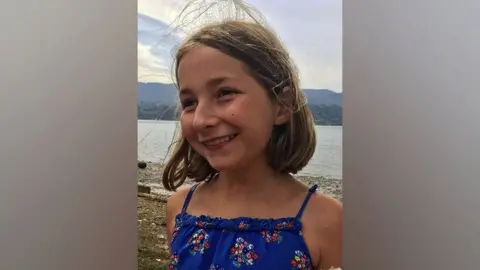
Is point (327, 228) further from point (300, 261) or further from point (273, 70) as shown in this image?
point (273, 70)

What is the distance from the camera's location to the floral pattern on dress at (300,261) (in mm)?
853

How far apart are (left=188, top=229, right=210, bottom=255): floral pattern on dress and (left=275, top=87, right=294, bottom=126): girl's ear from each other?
22 centimetres

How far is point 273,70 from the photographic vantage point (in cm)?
88

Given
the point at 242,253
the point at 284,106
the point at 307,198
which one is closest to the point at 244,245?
the point at 242,253

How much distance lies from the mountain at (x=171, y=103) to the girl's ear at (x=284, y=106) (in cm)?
3

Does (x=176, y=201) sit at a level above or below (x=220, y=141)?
below

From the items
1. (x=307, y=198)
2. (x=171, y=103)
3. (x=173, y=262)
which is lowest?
(x=173, y=262)

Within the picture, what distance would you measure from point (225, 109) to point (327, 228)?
0.25 m

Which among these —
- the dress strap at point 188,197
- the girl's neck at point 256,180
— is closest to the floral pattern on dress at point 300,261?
the girl's neck at point 256,180

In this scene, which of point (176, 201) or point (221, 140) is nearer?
point (221, 140)
